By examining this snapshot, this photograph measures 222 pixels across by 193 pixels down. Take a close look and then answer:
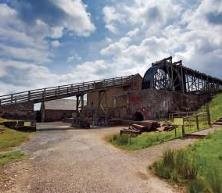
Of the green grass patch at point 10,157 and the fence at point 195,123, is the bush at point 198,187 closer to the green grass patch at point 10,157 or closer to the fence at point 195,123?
the green grass patch at point 10,157

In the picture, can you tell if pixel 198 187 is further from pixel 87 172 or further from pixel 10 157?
pixel 10 157

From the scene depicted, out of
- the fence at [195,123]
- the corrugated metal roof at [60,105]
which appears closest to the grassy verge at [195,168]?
the fence at [195,123]

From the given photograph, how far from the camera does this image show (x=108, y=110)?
42.8m

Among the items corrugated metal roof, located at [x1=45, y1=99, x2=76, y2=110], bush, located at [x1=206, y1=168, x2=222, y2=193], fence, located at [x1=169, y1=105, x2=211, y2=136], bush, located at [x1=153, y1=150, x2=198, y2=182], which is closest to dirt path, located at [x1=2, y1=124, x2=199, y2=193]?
bush, located at [x1=153, y1=150, x2=198, y2=182]

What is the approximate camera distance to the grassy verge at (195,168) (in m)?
8.98

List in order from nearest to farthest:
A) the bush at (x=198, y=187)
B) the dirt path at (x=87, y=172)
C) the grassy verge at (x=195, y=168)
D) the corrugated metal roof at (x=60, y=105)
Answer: the bush at (x=198, y=187) → the grassy verge at (x=195, y=168) → the dirt path at (x=87, y=172) → the corrugated metal roof at (x=60, y=105)

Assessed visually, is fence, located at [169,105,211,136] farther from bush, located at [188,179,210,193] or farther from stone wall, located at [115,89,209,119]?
stone wall, located at [115,89,209,119]

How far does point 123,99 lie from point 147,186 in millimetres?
32685

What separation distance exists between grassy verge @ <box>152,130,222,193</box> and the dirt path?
1.76 ft

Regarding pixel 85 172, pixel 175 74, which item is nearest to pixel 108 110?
pixel 175 74

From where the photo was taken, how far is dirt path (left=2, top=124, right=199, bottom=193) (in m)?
9.30

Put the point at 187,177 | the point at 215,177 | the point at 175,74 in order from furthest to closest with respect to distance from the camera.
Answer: the point at 175,74 < the point at 187,177 < the point at 215,177

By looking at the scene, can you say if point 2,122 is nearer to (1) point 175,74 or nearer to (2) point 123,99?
(2) point 123,99

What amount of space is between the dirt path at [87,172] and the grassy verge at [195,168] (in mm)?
535
